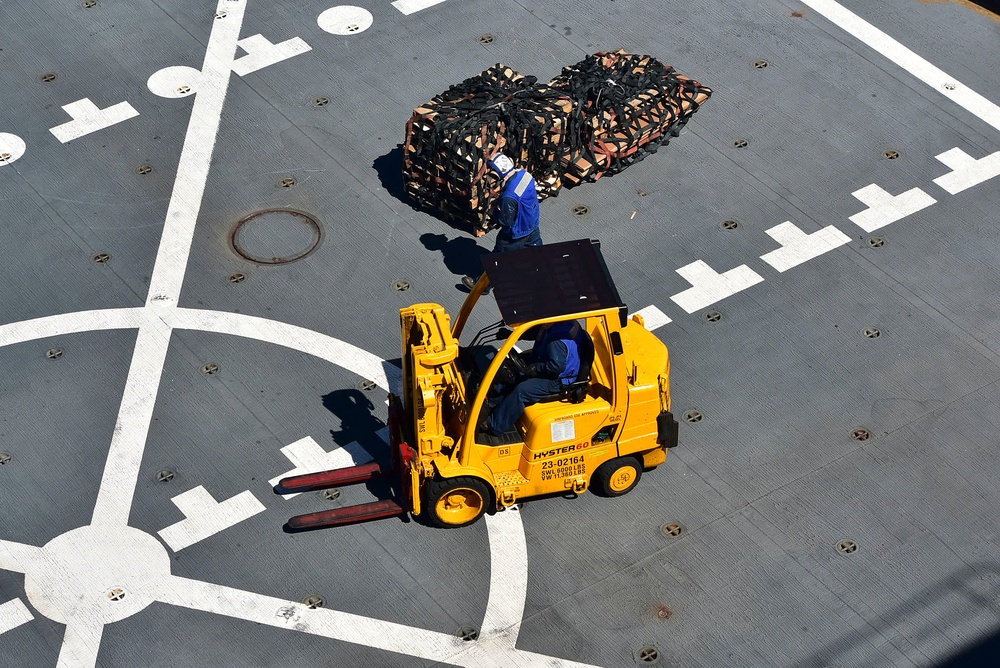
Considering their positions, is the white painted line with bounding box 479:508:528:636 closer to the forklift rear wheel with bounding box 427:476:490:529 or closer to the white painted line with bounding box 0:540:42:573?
the forklift rear wheel with bounding box 427:476:490:529

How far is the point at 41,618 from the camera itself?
15172mm

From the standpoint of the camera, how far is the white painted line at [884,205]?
20.1 metres

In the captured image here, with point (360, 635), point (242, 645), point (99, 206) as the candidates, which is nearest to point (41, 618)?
point (242, 645)

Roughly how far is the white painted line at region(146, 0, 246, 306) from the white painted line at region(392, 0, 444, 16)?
2.76 meters

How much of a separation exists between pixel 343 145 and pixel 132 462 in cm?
686

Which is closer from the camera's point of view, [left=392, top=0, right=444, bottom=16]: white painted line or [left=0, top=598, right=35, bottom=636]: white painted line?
[left=0, top=598, right=35, bottom=636]: white painted line

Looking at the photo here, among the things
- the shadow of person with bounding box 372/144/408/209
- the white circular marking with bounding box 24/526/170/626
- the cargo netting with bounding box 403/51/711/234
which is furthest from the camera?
the shadow of person with bounding box 372/144/408/209

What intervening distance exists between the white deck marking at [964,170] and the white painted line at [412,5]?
921 centimetres

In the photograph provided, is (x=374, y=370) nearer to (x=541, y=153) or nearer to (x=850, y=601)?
(x=541, y=153)

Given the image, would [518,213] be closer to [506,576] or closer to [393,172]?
[393,172]

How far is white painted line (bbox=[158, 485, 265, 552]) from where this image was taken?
52.6ft


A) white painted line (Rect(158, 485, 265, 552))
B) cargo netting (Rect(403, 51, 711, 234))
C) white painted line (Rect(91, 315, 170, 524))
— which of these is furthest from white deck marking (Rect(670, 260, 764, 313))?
white painted line (Rect(91, 315, 170, 524))

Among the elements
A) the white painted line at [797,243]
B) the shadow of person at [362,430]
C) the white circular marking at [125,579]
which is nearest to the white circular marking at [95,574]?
the white circular marking at [125,579]

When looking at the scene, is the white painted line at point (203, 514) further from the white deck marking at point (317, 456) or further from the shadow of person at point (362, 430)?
the shadow of person at point (362, 430)
